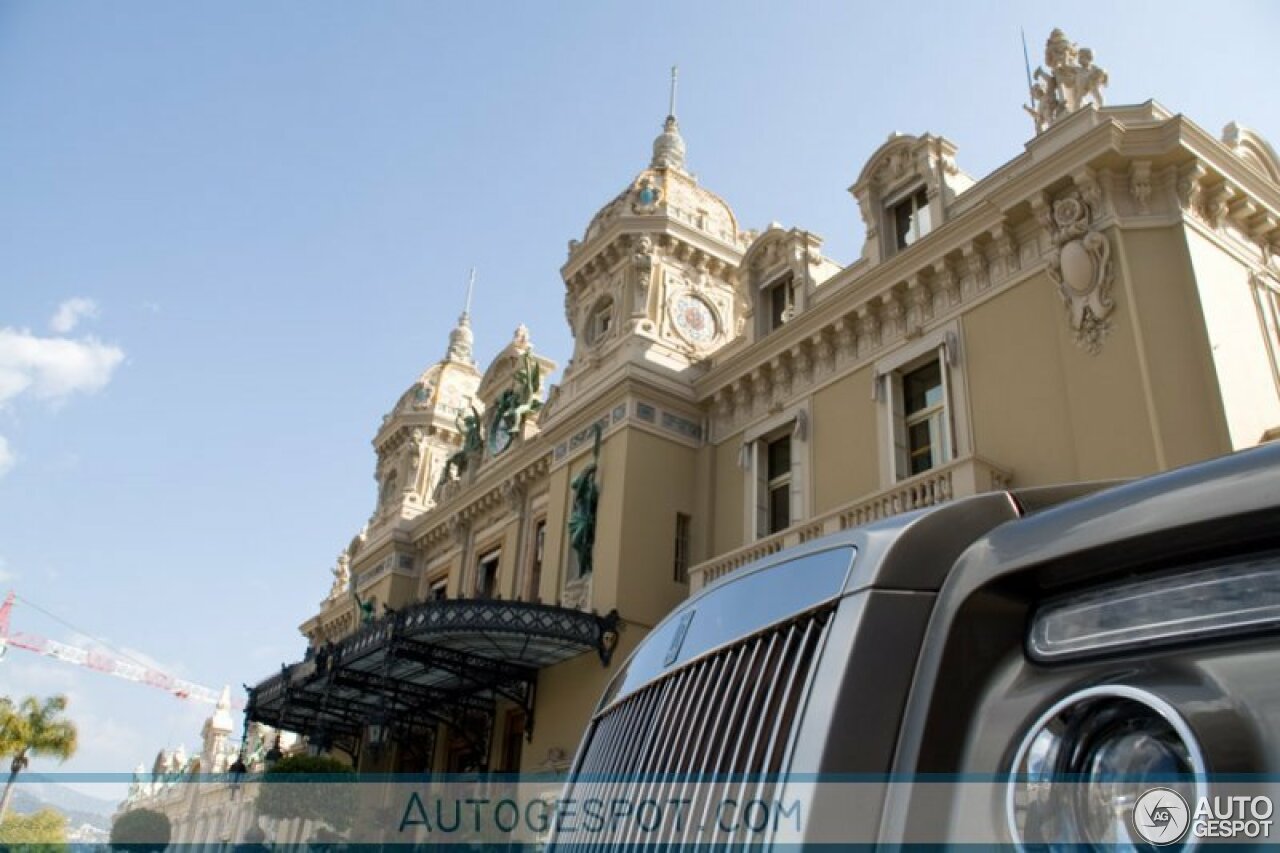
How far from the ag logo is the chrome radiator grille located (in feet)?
1.83

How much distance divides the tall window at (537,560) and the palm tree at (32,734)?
2872 centimetres

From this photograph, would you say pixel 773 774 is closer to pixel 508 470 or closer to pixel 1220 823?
pixel 1220 823

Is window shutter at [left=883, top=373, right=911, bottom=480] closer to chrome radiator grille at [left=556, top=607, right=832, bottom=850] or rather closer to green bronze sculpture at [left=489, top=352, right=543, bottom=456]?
green bronze sculpture at [left=489, top=352, right=543, bottom=456]

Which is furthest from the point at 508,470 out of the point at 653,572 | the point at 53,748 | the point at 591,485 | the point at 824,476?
the point at 53,748

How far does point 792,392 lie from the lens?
16.2m

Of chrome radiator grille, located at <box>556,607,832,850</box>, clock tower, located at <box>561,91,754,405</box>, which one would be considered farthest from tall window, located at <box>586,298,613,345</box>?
chrome radiator grille, located at <box>556,607,832,850</box>

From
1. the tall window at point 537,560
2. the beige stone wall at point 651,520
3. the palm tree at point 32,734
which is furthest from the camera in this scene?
the palm tree at point 32,734

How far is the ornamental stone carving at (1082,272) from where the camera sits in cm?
1152

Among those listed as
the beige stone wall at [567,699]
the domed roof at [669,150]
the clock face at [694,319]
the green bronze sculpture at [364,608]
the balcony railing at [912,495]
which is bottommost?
the beige stone wall at [567,699]

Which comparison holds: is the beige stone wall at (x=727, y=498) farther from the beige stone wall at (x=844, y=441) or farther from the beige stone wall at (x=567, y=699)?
the beige stone wall at (x=567, y=699)

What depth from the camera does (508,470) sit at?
21516 mm

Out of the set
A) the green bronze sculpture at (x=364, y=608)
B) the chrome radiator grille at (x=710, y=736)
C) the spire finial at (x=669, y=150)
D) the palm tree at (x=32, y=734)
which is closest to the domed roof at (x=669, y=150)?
the spire finial at (x=669, y=150)

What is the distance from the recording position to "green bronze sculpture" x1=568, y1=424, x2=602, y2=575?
17422 millimetres

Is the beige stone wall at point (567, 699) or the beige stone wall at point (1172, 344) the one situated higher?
the beige stone wall at point (1172, 344)
